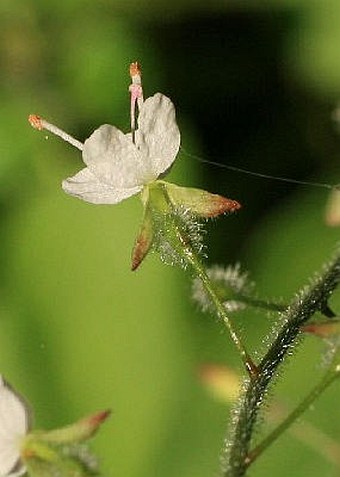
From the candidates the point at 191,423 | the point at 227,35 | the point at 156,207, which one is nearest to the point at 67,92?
the point at 227,35

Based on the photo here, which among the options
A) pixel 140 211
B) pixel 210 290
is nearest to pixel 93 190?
pixel 210 290

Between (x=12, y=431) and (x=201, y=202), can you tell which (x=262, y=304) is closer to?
(x=201, y=202)

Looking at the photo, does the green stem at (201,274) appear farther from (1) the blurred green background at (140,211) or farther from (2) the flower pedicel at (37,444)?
(1) the blurred green background at (140,211)

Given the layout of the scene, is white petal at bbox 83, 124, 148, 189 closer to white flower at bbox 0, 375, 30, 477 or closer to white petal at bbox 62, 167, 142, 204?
white petal at bbox 62, 167, 142, 204

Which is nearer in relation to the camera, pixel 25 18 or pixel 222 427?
pixel 222 427

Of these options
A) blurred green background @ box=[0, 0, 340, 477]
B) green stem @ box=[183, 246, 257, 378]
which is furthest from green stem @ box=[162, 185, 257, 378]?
blurred green background @ box=[0, 0, 340, 477]

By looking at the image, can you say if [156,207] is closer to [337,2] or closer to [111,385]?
[111,385]
